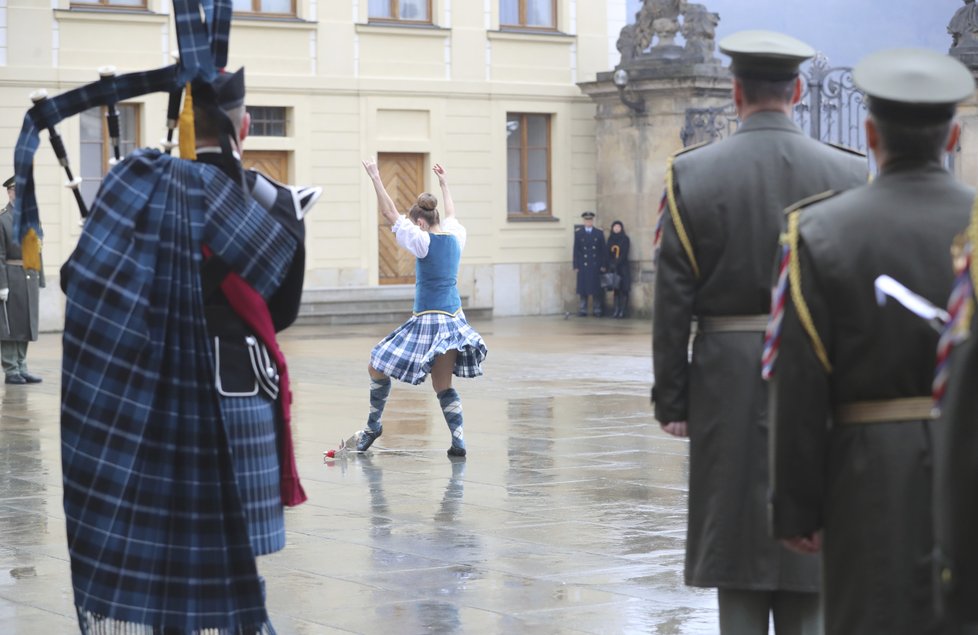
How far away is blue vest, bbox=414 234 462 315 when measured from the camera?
1163cm

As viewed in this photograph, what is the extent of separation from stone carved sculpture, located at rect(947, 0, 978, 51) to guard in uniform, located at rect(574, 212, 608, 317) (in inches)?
257

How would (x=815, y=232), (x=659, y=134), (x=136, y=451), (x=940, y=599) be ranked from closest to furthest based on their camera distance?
(x=940, y=599)
(x=815, y=232)
(x=136, y=451)
(x=659, y=134)

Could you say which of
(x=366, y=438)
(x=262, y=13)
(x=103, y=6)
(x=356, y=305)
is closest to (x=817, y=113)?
(x=356, y=305)

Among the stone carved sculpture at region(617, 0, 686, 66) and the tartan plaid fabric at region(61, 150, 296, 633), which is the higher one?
the stone carved sculpture at region(617, 0, 686, 66)

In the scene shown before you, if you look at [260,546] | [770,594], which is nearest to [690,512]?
[770,594]

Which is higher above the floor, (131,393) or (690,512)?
(131,393)

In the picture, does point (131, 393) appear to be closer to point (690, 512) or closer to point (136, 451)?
point (136, 451)

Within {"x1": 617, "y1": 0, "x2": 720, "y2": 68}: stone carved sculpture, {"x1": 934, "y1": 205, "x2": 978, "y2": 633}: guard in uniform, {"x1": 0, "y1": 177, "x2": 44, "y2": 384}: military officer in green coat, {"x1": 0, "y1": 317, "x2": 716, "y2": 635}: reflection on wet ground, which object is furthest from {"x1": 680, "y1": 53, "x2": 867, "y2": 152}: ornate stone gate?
{"x1": 934, "y1": 205, "x2": 978, "y2": 633}: guard in uniform

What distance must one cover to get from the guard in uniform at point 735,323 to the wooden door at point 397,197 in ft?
78.4

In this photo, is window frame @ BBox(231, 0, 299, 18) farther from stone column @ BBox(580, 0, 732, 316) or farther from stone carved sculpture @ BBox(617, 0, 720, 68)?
stone carved sculpture @ BBox(617, 0, 720, 68)

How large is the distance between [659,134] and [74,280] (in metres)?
24.6

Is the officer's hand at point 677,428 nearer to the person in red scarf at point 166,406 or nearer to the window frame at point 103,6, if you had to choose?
the person in red scarf at point 166,406

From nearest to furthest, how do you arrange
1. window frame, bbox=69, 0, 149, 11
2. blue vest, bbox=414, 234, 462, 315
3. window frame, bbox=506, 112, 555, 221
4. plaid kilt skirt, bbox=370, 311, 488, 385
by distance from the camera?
1. plaid kilt skirt, bbox=370, 311, 488, 385
2. blue vest, bbox=414, 234, 462, 315
3. window frame, bbox=69, 0, 149, 11
4. window frame, bbox=506, 112, 555, 221

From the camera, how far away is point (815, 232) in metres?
4.07
